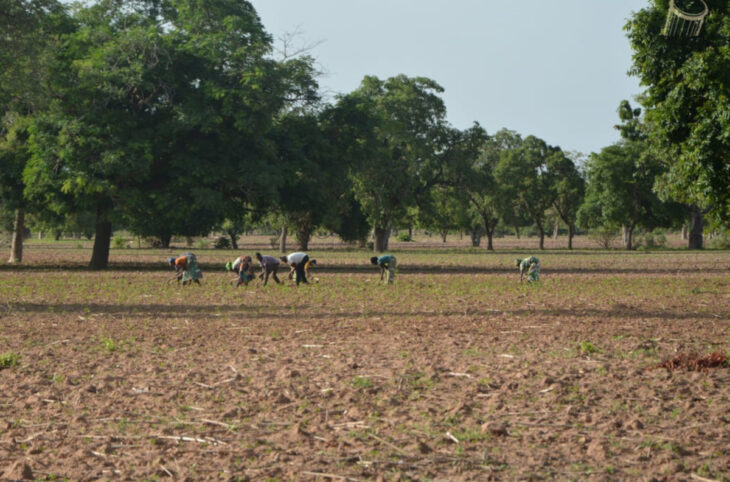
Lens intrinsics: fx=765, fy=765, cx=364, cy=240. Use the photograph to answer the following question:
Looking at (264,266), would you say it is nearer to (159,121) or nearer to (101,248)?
(159,121)

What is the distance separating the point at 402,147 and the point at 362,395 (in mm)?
A: 57927

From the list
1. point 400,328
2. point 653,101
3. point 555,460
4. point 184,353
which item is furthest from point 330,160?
point 555,460

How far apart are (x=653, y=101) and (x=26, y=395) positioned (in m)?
19.8

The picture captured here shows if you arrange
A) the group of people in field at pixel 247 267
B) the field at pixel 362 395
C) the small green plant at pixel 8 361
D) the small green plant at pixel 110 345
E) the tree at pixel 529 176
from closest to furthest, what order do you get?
the field at pixel 362 395
the small green plant at pixel 8 361
the small green plant at pixel 110 345
the group of people in field at pixel 247 267
the tree at pixel 529 176

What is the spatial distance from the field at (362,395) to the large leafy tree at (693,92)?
14.8ft

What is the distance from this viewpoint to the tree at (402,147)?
63844 millimetres

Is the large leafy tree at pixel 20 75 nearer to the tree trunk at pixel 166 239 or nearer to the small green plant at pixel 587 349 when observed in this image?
the small green plant at pixel 587 349

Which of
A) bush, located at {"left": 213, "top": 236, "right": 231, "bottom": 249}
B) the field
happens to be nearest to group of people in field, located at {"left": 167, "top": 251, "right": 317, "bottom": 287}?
the field

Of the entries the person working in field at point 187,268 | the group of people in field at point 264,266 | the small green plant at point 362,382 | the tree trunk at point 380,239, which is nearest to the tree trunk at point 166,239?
the tree trunk at point 380,239

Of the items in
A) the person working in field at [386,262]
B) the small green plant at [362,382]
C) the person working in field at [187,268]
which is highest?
the person working in field at [386,262]

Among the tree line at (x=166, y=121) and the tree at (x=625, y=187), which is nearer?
the tree line at (x=166, y=121)

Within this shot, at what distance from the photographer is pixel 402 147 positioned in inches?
2613

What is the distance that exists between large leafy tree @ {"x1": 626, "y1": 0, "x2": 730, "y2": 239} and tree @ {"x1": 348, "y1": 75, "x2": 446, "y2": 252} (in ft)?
129

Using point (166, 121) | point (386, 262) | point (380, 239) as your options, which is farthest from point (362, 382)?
point (380, 239)
